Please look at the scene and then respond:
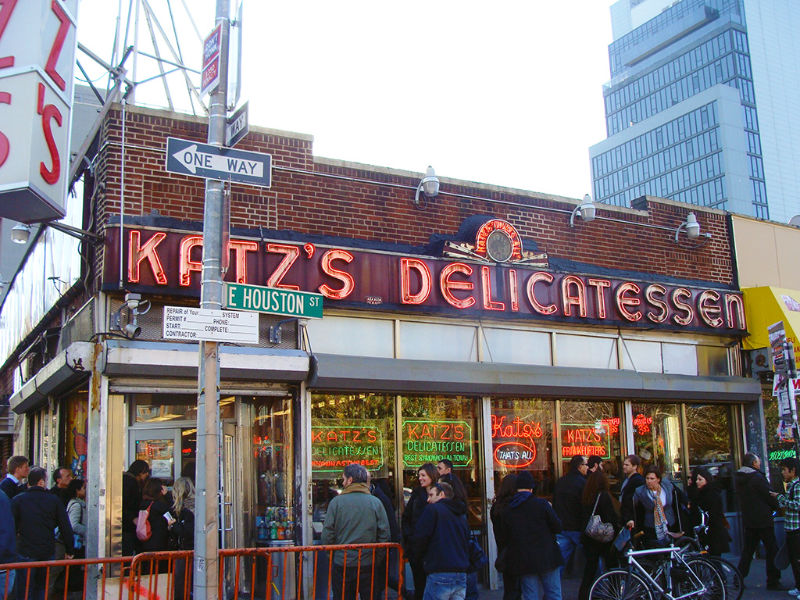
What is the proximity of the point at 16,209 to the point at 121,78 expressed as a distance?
294cm

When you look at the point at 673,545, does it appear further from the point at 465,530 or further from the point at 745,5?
the point at 745,5

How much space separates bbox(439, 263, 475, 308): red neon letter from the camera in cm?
1170

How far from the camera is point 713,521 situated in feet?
35.3

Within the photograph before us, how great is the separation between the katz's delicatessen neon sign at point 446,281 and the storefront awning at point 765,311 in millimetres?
212

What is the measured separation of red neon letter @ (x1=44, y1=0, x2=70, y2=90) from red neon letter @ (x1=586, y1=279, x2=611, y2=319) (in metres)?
8.17

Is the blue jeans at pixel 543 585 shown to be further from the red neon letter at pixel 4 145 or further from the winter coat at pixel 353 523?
the red neon letter at pixel 4 145

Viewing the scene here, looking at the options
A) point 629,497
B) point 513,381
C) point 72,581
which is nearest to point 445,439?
point 513,381

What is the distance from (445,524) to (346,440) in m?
3.63

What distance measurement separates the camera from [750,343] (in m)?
14.5

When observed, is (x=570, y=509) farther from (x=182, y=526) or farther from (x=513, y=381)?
(x=182, y=526)

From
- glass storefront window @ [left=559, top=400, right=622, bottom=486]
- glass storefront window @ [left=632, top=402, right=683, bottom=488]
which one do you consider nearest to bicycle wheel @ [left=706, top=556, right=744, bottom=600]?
glass storefront window @ [left=559, top=400, right=622, bottom=486]

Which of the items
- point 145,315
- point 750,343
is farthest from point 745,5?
point 145,315

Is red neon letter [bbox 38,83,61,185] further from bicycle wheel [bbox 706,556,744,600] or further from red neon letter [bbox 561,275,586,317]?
bicycle wheel [bbox 706,556,744,600]

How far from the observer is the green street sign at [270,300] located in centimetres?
684
